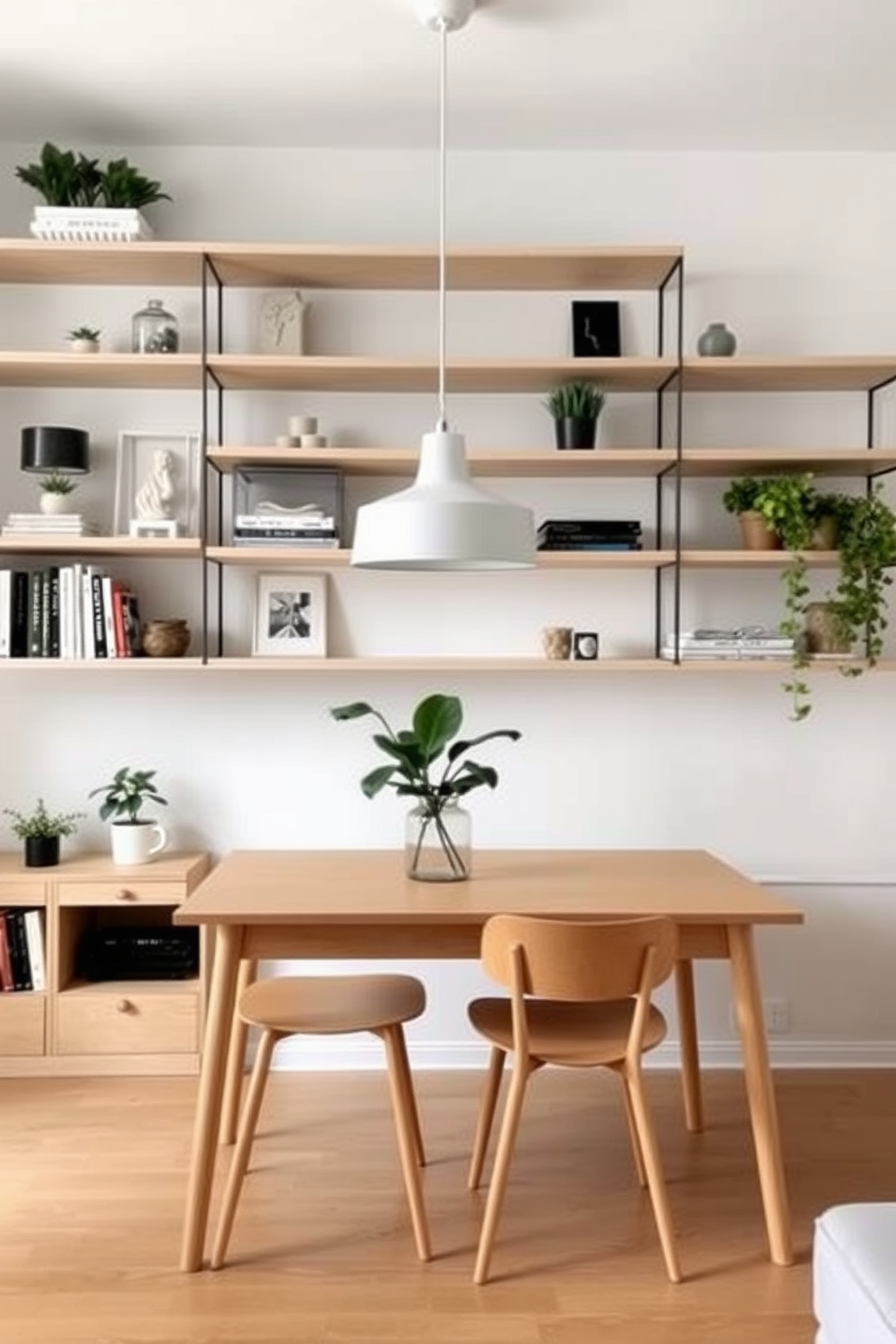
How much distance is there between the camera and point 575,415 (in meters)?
3.36

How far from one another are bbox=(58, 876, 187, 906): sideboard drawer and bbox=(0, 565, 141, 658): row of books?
2.18 feet

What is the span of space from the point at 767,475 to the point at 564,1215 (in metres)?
2.17

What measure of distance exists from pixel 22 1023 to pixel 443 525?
2.12 m

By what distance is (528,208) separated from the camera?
3.61 m

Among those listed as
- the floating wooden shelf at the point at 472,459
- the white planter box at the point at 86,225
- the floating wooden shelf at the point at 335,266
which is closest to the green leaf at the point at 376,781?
the floating wooden shelf at the point at 472,459

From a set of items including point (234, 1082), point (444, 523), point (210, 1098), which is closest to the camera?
point (444, 523)

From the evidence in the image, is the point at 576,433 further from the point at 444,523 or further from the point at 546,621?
the point at 444,523

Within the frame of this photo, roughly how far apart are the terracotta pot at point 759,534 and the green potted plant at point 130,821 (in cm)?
197

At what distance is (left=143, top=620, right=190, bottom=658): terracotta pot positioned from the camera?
3.37 metres

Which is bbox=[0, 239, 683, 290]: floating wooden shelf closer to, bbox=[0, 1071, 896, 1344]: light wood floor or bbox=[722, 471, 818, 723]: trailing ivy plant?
bbox=[722, 471, 818, 723]: trailing ivy plant

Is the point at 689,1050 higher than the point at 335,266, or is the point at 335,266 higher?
the point at 335,266

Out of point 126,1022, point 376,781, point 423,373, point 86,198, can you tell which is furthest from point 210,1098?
point 86,198

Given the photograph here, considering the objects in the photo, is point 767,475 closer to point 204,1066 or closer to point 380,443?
point 380,443

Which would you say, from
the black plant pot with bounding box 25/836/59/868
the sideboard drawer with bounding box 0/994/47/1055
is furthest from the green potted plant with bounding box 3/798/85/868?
the sideboard drawer with bounding box 0/994/47/1055
